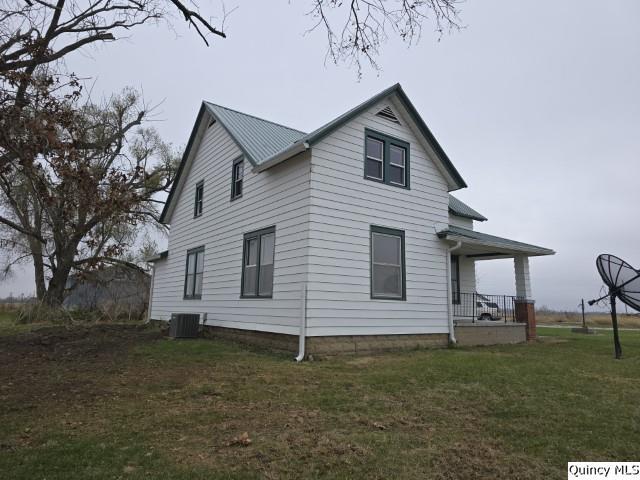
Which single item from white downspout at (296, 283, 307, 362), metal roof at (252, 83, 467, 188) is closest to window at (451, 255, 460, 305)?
metal roof at (252, 83, 467, 188)

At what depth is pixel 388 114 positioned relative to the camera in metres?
11.8

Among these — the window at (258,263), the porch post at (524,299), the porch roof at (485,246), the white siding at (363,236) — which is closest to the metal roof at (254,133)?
the window at (258,263)

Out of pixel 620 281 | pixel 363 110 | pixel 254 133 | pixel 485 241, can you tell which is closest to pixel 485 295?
pixel 485 241

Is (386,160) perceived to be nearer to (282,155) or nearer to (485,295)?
(282,155)

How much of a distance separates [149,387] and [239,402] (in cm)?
168

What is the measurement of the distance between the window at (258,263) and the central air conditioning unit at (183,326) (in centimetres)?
247

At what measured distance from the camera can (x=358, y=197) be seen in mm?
10602

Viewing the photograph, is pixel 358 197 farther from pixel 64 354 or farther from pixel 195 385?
pixel 64 354

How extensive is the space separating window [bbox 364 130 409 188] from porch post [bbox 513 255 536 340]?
5520mm

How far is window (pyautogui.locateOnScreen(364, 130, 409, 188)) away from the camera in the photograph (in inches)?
440

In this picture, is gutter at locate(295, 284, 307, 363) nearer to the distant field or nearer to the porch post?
the porch post

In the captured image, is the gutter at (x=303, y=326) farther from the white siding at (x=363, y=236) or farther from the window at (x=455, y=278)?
the window at (x=455, y=278)

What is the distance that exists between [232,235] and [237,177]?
1.83 meters

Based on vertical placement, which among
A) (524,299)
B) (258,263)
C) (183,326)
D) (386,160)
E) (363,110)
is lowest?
(183,326)
